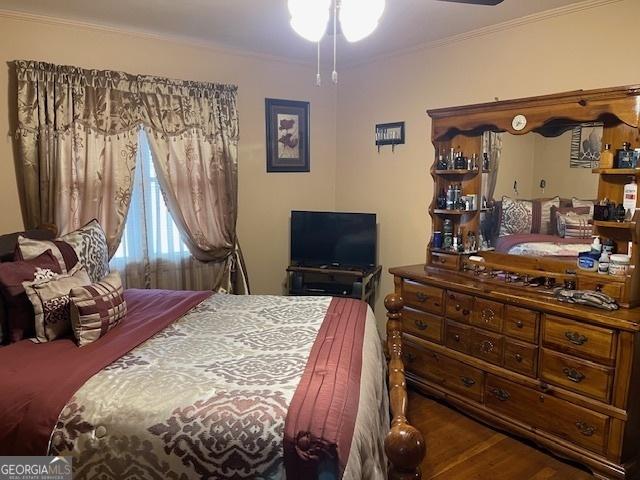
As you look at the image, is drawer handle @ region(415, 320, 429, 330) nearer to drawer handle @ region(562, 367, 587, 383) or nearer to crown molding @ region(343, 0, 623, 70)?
drawer handle @ region(562, 367, 587, 383)

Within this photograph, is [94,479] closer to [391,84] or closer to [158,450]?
[158,450]

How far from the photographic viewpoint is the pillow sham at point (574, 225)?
2.73m

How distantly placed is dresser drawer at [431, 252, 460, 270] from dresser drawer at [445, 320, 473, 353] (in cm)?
43

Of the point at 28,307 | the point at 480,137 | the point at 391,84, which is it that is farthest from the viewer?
the point at 391,84

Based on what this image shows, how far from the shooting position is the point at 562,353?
253 centimetres

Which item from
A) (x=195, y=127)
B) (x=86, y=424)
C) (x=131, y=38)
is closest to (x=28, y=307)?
(x=86, y=424)

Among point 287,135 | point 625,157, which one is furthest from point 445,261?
point 287,135

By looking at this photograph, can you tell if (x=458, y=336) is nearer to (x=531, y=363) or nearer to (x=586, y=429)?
(x=531, y=363)

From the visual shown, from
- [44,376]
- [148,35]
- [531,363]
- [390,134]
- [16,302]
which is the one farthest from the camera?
[390,134]

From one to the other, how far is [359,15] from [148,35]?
2.30 meters

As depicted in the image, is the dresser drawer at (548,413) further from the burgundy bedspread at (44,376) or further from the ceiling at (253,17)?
the ceiling at (253,17)

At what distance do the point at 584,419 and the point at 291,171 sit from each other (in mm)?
3021

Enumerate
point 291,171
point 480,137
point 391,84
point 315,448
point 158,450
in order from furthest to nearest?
1. point 291,171
2. point 391,84
3. point 480,137
4. point 158,450
5. point 315,448

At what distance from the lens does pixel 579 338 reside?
8.01 ft
